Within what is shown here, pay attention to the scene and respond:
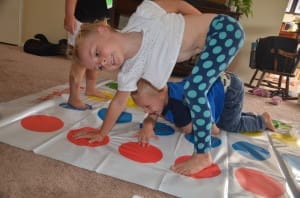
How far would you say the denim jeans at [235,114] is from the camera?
135cm

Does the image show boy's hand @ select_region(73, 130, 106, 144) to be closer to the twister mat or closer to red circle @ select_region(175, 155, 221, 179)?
the twister mat

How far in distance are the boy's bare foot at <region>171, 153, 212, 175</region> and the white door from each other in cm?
273

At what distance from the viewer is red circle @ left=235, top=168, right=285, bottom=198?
94 centimetres

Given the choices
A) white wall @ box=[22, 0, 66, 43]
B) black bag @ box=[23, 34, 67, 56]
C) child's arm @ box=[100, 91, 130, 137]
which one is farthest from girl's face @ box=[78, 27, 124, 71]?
white wall @ box=[22, 0, 66, 43]

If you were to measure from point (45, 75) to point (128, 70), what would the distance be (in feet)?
3.77

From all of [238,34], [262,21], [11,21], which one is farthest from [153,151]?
[11,21]

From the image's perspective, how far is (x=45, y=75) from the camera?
1979 mm

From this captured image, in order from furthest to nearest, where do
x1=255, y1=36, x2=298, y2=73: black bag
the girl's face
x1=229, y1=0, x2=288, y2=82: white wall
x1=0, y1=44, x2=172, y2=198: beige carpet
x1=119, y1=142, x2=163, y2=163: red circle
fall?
1. x1=229, y1=0, x2=288, y2=82: white wall
2. x1=255, y1=36, x2=298, y2=73: black bag
3. x1=119, y1=142, x2=163, y2=163: red circle
4. the girl's face
5. x1=0, y1=44, x2=172, y2=198: beige carpet

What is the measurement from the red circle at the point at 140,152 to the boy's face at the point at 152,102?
0.15 meters

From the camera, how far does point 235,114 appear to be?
1372 mm

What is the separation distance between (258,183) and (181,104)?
44 cm

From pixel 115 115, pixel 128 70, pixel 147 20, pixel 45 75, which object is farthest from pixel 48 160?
pixel 45 75

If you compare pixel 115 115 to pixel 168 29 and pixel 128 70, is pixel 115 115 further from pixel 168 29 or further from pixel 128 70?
pixel 168 29

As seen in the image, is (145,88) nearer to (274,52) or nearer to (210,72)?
(210,72)
